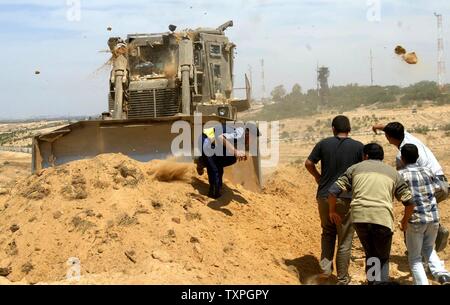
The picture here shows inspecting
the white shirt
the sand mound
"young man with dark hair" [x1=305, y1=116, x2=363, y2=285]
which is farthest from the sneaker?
the sand mound

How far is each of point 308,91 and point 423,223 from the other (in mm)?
57643

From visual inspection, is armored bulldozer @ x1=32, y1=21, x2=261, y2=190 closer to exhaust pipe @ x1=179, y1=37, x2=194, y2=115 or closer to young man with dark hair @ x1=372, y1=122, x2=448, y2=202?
exhaust pipe @ x1=179, y1=37, x2=194, y2=115

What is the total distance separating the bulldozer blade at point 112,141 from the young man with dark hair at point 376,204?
10.8 ft

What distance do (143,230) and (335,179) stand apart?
211 centimetres

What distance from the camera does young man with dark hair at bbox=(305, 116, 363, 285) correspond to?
243 inches

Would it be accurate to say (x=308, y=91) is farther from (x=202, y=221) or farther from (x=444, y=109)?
(x=202, y=221)

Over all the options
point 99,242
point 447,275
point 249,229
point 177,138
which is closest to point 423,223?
point 447,275

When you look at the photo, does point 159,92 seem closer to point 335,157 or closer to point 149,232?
point 149,232

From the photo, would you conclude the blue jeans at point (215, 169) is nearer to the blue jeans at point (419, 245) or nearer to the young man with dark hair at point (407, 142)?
the young man with dark hair at point (407, 142)

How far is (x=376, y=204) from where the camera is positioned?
5574mm

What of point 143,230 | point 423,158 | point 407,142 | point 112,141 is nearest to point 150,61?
point 112,141

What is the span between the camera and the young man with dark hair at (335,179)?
6182mm

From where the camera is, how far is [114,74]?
11391mm

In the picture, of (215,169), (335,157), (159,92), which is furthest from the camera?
(159,92)
